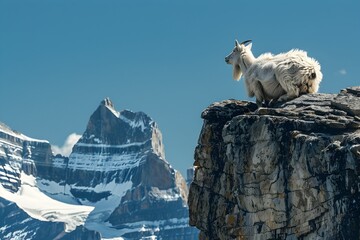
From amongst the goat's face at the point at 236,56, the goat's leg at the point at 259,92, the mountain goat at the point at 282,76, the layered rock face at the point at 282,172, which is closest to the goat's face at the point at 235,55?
the goat's face at the point at 236,56

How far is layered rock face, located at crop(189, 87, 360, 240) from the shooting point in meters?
38.8

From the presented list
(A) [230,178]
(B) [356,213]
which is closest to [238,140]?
(A) [230,178]

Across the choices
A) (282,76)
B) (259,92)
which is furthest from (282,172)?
(259,92)

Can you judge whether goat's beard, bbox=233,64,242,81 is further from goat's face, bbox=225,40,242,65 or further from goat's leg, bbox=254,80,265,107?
goat's leg, bbox=254,80,265,107

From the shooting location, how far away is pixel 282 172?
4116cm

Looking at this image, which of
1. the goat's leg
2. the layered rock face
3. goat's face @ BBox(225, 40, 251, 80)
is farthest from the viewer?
goat's face @ BBox(225, 40, 251, 80)

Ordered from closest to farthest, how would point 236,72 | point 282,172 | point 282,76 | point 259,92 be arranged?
1. point 282,172
2. point 282,76
3. point 259,92
4. point 236,72

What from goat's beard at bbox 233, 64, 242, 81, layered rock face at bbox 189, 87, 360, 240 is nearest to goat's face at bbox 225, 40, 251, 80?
goat's beard at bbox 233, 64, 242, 81

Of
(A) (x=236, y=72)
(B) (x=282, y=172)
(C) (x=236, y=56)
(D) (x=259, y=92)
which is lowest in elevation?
(B) (x=282, y=172)

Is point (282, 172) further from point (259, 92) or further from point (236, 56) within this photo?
point (236, 56)

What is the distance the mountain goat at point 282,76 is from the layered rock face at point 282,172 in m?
1.56

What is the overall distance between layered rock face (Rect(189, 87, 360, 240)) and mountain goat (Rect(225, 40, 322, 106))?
1563 millimetres

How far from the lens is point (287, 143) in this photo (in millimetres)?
41562

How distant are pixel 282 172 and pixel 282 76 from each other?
6428 millimetres
